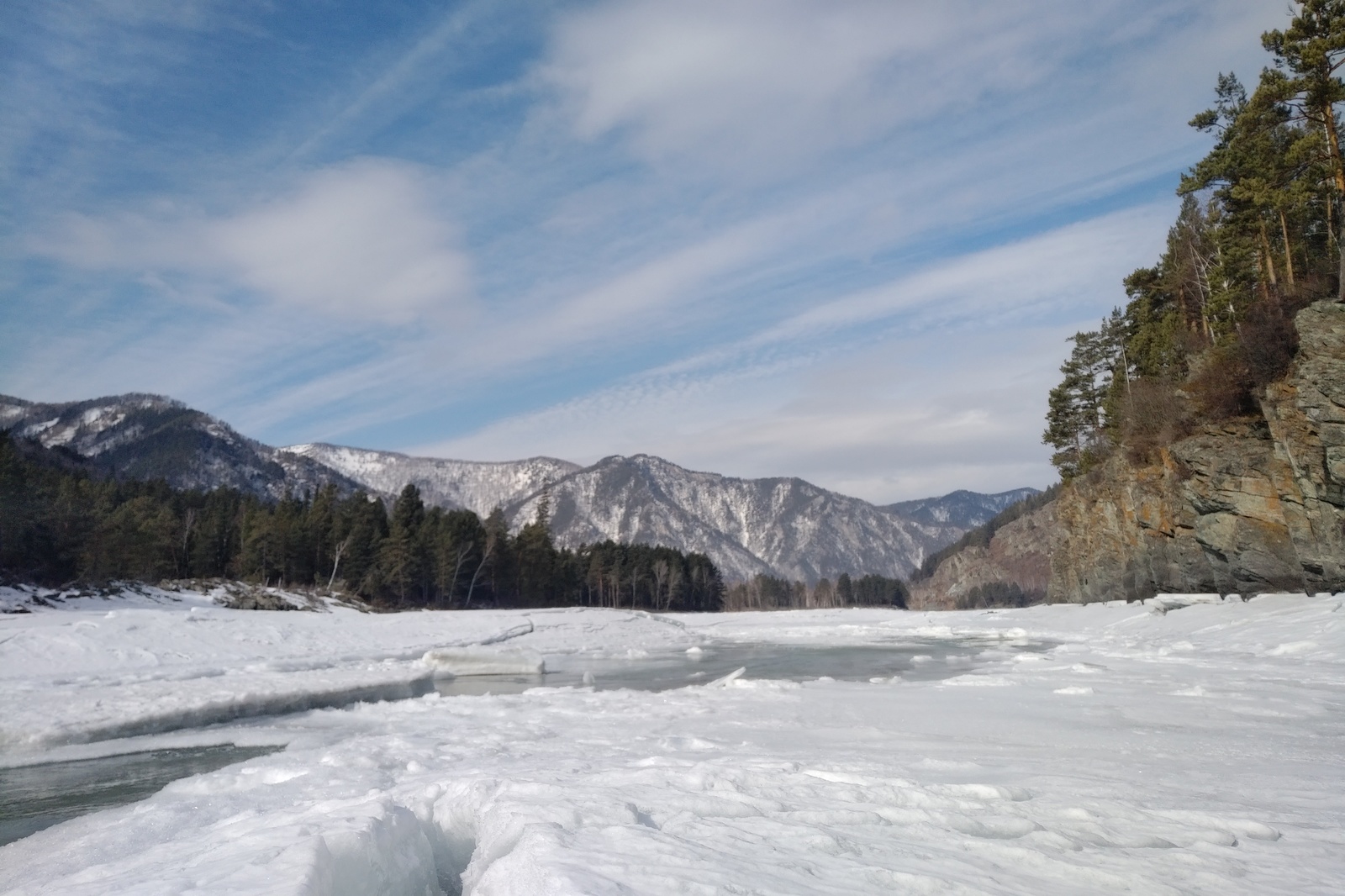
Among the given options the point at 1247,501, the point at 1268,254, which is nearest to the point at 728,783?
the point at 1247,501

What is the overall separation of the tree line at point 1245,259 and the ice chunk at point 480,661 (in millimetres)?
25109

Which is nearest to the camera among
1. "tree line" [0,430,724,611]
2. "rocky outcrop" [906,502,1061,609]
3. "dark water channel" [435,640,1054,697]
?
"dark water channel" [435,640,1054,697]

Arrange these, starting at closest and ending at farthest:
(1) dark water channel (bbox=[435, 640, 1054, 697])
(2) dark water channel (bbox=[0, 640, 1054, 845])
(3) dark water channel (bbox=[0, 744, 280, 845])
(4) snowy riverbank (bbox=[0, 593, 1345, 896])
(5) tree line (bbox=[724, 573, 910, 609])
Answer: (4) snowy riverbank (bbox=[0, 593, 1345, 896]) < (3) dark water channel (bbox=[0, 744, 280, 845]) < (2) dark water channel (bbox=[0, 640, 1054, 845]) < (1) dark water channel (bbox=[435, 640, 1054, 697]) < (5) tree line (bbox=[724, 573, 910, 609])

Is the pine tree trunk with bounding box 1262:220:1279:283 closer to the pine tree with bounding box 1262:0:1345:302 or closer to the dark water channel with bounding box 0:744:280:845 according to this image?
the pine tree with bounding box 1262:0:1345:302

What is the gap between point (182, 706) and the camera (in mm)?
12414

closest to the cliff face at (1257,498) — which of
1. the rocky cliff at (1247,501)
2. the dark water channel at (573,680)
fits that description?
the rocky cliff at (1247,501)

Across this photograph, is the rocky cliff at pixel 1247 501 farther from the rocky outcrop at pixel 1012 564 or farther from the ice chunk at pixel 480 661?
the rocky outcrop at pixel 1012 564

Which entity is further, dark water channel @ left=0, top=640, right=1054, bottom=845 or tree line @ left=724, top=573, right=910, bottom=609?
tree line @ left=724, top=573, right=910, bottom=609

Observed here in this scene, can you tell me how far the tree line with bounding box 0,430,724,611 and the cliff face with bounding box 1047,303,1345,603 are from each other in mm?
47173

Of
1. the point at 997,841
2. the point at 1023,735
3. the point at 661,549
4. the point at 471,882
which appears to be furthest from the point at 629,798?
the point at 661,549

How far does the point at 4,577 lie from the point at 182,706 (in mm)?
26235

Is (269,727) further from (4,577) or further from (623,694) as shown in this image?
(4,577)

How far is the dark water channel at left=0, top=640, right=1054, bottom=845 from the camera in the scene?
24.5 feet

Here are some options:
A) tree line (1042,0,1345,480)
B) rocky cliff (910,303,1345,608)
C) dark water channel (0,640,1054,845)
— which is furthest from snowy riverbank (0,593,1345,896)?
tree line (1042,0,1345,480)
